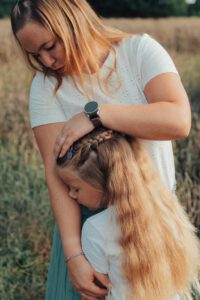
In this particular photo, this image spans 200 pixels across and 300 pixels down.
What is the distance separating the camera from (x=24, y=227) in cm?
437

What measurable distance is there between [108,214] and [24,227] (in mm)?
2254

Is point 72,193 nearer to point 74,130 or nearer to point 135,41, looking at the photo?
point 74,130

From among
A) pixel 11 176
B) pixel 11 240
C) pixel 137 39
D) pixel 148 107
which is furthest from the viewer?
pixel 11 176

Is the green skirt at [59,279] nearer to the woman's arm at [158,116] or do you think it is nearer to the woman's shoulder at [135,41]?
the woman's arm at [158,116]

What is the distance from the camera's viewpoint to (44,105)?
2326 millimetres

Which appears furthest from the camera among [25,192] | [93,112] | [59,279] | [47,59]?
[25,192]

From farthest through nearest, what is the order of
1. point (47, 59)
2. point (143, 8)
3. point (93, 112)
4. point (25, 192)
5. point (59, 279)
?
point (143, 8)
point (25, 192)
point (59, 279)
point (47, 59)
point (93, 112)

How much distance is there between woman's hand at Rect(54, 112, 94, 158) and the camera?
2146 mm

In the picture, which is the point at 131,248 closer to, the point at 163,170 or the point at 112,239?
the point at 112,239

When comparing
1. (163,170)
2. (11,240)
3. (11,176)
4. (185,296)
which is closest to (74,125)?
(163,170)

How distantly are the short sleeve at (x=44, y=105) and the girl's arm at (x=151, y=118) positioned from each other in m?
0.14

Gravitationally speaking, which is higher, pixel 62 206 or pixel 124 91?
pixel 124 91

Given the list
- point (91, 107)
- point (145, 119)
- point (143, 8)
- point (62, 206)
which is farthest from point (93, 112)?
point (143, 8)

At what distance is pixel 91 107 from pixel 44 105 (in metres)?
0.25
